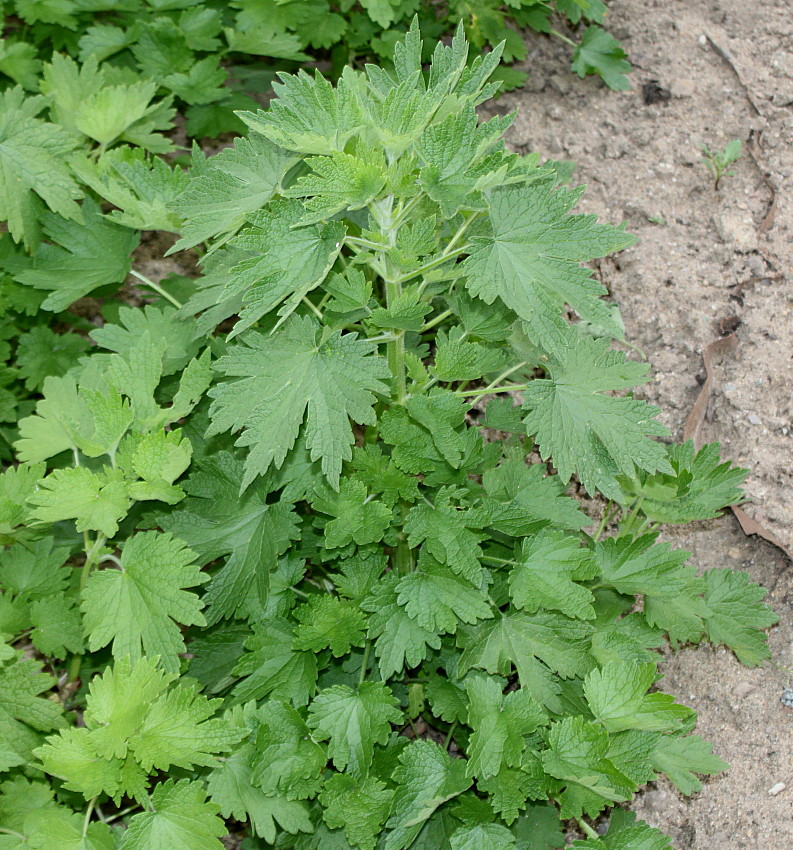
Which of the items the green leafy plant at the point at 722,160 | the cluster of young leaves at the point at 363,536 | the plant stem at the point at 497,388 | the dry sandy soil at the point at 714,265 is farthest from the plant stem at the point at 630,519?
the green leafy plant at the point at 722,160

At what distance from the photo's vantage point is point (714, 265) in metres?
3.08

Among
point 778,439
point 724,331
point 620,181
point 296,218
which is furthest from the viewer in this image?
point 620,181

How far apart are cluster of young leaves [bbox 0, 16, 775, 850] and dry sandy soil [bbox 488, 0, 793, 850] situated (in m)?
0.23

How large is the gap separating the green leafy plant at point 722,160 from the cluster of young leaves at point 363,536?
1070 millimetres

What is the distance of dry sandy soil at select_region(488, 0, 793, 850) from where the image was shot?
239 cm

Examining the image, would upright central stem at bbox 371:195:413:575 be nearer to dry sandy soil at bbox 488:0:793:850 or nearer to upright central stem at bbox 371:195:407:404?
upright central stem at bbox 371:195:407:404

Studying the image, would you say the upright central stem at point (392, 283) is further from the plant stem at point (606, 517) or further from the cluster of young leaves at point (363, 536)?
the plant stem at point (606, 517)

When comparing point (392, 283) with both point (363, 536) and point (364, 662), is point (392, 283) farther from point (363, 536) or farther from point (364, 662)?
point (364, 662)

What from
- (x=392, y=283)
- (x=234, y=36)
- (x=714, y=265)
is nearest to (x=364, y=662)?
(x=392, y=283)

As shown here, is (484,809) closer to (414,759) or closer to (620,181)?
(414,759)

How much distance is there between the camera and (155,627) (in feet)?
6.74

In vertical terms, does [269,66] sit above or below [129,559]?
above

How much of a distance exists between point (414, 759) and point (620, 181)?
7.33 feet

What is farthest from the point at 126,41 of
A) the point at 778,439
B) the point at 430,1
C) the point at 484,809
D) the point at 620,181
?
the point at 484,809
